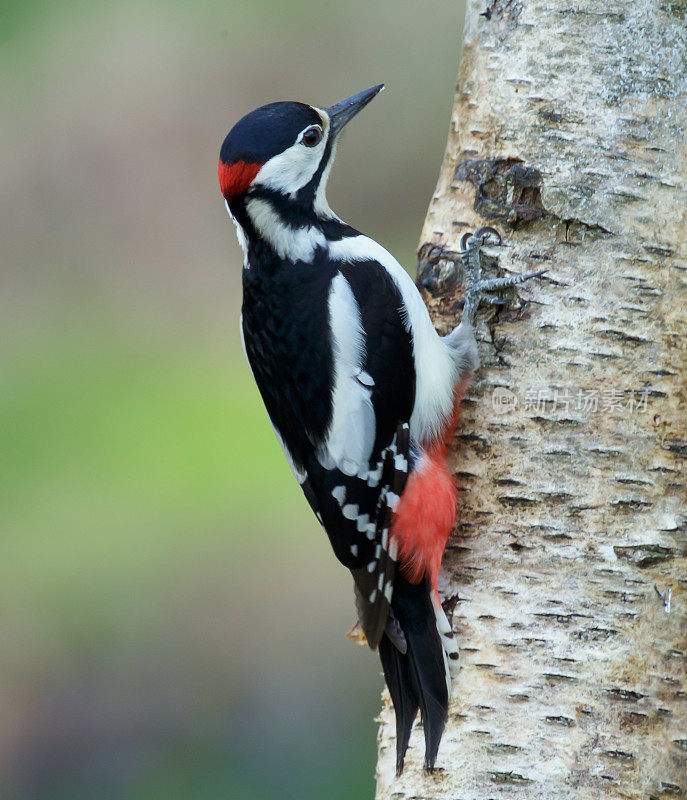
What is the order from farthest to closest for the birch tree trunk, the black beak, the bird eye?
1. the black beak
2. the bird eye
3. the birch tree trunk

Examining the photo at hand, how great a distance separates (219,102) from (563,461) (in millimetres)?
3976

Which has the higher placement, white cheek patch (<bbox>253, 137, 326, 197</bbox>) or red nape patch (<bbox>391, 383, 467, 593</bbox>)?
white cheek patch (<bbox>253, 137, 326, 197</bbox>)

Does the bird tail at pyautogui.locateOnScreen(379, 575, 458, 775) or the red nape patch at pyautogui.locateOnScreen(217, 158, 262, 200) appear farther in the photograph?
the red nape patch at pyautogui.locateOnScreen(217, 158, 262, 200)

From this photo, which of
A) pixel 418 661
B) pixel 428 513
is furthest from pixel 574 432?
pixel 418 661

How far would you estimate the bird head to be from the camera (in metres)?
2.36

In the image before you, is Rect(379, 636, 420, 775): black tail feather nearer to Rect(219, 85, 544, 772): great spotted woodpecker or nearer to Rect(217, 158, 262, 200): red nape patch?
Rect(219, 85, 544, 772): great spotted woodpecker

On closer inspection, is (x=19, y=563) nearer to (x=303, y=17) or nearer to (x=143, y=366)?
(x=143, y=366)

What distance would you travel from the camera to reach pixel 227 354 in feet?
17.6

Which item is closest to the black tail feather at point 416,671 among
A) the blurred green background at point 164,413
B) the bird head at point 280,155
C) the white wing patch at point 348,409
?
the white wing patch at point 348,409

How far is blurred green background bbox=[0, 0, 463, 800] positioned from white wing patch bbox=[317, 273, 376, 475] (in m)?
2.28

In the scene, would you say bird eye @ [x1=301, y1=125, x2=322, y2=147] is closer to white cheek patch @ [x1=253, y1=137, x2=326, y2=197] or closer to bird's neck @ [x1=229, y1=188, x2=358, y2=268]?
white cheek patch @ [x1=253, y1=137, x2=326, y2=197]

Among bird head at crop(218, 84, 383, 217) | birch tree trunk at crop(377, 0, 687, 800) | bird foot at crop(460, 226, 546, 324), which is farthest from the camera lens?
bird head at crop(218, 84, 383, 217)

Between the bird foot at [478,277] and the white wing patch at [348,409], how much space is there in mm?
272

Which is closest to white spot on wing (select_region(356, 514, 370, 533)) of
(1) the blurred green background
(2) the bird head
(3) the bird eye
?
(2) the bird head
